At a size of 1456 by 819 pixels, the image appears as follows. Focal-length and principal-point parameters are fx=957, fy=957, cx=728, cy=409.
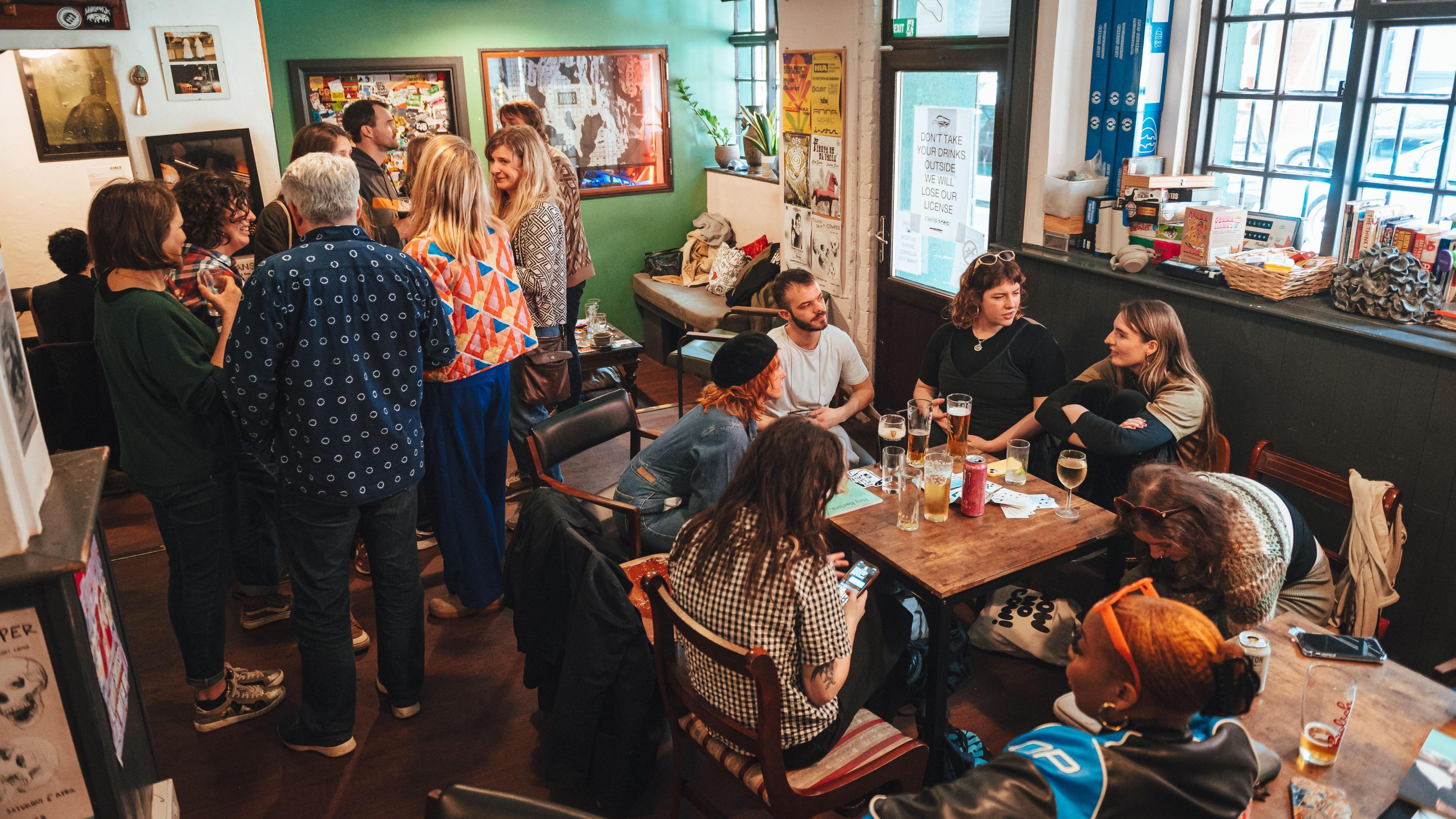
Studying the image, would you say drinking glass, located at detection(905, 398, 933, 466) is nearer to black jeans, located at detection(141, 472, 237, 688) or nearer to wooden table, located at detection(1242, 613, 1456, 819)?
wooden table, located at detection(1242, 613, 1456, 819)

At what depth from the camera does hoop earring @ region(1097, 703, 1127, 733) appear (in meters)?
1.50

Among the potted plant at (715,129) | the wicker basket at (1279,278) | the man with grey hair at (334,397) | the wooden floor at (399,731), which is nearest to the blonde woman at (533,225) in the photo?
the wooden floor at (399,731)

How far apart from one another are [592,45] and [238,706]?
5.41 meters

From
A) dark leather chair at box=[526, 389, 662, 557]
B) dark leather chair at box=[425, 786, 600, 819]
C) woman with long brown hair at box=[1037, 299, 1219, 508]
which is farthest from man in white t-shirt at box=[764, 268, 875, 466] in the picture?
dark leather chair at box=[425, 786, 600, 819]

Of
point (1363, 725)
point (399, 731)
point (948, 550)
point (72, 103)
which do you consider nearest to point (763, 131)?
point (72, 103)

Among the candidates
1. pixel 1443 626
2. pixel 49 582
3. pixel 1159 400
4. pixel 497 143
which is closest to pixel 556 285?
pixel 497 143

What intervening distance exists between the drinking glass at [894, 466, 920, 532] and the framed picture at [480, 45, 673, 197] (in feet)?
15.8

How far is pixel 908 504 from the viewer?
2.71 m

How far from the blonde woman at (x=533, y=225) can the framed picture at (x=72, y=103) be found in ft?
8.30

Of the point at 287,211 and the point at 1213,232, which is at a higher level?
the point at 287,211

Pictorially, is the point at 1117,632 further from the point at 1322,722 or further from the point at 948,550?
the point at 948,550

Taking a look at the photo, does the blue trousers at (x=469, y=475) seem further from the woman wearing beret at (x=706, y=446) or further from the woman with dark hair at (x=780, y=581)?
the woman with dark hair at (x=780, y=581)

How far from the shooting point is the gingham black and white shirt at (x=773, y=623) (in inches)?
80.2

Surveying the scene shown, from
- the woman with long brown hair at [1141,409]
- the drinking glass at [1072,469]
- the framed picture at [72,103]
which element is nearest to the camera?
the drinking glass at [1072,469]
